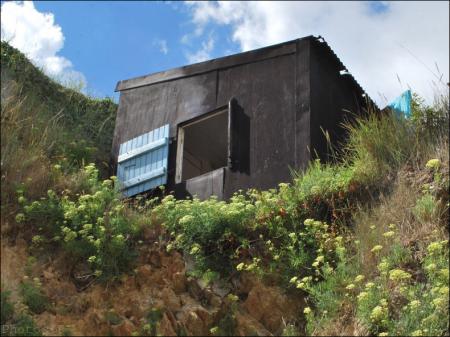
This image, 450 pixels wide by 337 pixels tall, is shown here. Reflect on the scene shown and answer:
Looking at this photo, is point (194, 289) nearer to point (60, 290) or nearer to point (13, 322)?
point (60, 290)

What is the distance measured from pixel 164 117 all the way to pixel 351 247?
16.4 ft

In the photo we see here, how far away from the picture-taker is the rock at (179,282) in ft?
20.9

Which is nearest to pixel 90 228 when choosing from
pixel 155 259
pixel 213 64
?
pixel 155 259

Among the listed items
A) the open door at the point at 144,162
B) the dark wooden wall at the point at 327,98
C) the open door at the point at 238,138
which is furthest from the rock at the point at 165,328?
the open door at the point at 144,162

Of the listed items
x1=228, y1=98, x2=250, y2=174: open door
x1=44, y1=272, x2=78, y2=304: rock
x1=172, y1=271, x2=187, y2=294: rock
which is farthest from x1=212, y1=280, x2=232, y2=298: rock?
x1=228, y1=98, x2=250, y2=174: open door

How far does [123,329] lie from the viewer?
225 inches

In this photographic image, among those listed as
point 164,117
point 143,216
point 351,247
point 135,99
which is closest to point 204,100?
point 164,117

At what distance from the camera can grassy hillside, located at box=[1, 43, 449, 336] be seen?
18.8 ft

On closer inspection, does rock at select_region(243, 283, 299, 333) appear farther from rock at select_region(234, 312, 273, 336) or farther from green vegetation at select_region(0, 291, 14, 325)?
green vegetation at select_region(0, 291, 14, 325)

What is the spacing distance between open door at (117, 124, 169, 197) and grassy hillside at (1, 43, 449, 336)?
80.3 inches

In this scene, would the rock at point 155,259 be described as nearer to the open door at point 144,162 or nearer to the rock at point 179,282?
the rock at point 179,282

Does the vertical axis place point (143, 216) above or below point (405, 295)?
above

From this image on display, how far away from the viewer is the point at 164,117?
35.4ft

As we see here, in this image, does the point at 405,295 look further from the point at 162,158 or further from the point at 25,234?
the point at 162,158
